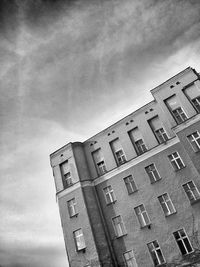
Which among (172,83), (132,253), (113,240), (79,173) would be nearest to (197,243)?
(132,253)

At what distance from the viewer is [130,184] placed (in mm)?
22156

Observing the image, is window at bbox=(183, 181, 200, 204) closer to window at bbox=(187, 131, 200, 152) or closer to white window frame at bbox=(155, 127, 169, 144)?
window at bbox=(187, 131, 200, 152)

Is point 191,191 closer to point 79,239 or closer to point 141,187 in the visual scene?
point 141,187

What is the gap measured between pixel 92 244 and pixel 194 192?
1003cm

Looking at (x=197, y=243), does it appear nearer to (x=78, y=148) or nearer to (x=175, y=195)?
(x=175, y=195)

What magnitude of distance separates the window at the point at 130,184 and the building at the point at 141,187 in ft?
0.22

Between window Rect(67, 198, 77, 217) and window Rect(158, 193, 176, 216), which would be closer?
window Rect(158, 193, 176, 216)

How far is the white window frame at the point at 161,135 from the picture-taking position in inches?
883

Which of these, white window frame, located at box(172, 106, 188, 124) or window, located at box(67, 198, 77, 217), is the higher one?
white window frame, located at box(172, 106, 188, 124)

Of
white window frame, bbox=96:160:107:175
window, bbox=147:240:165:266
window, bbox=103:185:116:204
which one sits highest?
white window frame, bbox=96:160:107:175

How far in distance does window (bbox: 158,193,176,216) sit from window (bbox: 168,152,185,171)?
272 cm

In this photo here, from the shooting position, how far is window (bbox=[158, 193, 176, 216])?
19.1 meters

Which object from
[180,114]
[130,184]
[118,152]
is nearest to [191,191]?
[130,184]

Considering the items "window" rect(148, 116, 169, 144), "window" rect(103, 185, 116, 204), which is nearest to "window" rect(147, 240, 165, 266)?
"window" rect(103, 185, 116, 204)
